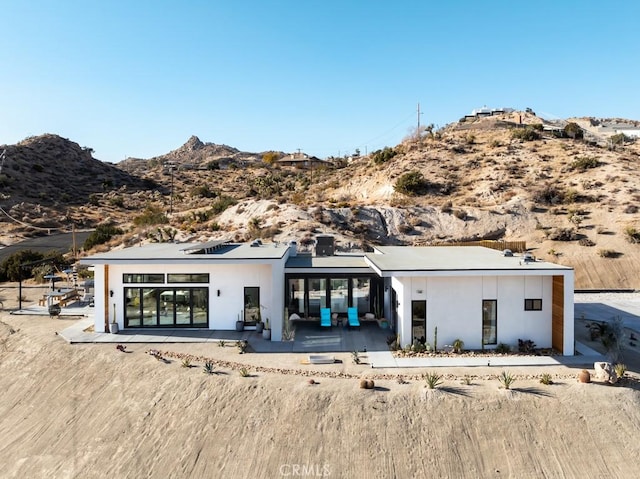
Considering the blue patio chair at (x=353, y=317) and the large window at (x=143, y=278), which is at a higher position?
the large window at (x=143, y=278)

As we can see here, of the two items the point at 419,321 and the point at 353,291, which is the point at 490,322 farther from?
the point at 353,291

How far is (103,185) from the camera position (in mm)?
74312

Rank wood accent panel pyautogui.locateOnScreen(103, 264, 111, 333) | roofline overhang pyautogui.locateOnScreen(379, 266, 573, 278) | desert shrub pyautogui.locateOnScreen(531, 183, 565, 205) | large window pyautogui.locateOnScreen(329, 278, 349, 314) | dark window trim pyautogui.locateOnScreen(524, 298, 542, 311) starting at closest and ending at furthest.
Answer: roofline overhang pyautogui.locateOnScreen(379, 266, 573, 278), dark window trim pyautogui.locateOnScreen(524, 298, 542, 311), wood accent panel pyautogui.locateOnScreen(103, 264, 111, 333), large window pyautogui.locateOnScreen(329, 278, 349, 314), desert shrub pyautogui.locateOnScreen(531, 183, 565, 205)

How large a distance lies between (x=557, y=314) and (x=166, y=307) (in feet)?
50.3

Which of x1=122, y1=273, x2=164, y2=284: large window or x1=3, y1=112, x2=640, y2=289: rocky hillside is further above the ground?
x1=3, y1=112, x2=640, y2=289: rocky hillside

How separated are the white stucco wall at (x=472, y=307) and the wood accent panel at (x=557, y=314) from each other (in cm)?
26

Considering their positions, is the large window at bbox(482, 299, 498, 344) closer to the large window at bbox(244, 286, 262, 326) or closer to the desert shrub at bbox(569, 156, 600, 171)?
the large window at bbox(244, 286, 262, 326)

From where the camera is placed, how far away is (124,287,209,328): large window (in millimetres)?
17594

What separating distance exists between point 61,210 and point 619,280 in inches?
2547

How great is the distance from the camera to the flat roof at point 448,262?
49.8 feet

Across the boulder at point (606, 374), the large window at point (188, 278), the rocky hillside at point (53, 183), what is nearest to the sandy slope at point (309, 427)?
the boulder at point (606, 374)

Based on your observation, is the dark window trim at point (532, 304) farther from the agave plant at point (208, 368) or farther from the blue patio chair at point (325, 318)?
the agave plant at point (208, 368)

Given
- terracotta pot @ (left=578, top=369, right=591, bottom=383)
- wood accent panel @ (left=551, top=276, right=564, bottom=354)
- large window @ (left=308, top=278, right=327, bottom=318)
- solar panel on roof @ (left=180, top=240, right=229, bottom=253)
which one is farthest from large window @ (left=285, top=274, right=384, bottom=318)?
terracotta pot @ (left=578, top=369, right=591, bottom=383)
